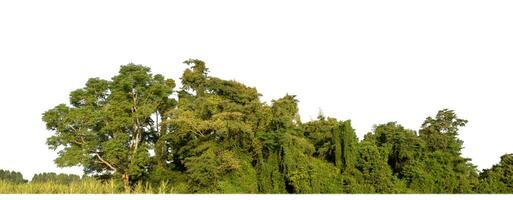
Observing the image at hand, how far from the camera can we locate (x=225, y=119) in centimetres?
2792

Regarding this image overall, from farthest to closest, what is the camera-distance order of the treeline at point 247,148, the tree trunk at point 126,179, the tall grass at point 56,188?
the tree trunk at point 126,179
the treeline at point 247,148
the tall grass at point 56,188

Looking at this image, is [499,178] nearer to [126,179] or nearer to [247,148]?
[247,148]

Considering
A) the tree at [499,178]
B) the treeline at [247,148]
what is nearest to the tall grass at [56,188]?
the treeline at [247,148]

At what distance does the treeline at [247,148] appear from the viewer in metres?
28.2

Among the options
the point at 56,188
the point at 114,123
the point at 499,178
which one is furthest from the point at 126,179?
the point at 499,178

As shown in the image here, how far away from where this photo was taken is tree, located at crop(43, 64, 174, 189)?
101 feet

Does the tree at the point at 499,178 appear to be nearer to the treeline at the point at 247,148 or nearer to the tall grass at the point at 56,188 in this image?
the treeline at the point at 247,148

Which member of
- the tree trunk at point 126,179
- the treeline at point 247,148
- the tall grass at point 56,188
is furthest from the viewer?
the tree trunk at point 126,179

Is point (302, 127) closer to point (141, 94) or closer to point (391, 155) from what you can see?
point (391, 155)

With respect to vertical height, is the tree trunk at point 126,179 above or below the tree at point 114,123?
below

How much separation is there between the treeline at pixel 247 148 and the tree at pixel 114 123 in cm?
5

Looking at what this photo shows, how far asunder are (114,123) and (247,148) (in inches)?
270

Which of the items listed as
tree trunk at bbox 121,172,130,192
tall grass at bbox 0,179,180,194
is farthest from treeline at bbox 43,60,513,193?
tall grass at bbox 0,179,180,194

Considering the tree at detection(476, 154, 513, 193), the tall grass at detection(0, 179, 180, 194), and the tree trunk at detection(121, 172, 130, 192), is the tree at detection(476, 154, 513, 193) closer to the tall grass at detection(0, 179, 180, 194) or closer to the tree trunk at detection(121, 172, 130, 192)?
the tall grass at detection(0, 179, 180, 194)
